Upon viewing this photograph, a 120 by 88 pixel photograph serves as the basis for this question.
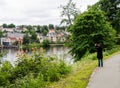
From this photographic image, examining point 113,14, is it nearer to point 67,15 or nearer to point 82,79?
point 67,15

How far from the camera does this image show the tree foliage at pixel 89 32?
40.5 meters

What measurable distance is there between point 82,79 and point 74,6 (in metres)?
59.8

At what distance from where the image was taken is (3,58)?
1988 centimetres

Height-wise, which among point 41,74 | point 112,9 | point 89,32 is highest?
point 112,9

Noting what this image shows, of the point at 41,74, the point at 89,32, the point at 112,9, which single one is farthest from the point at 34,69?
the point at 112,9

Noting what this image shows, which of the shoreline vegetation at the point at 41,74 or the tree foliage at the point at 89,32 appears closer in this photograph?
the shoreline vegetation at the point at 41,74

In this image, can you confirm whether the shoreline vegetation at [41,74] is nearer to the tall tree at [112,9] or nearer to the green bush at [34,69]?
the green bush at [34,69]

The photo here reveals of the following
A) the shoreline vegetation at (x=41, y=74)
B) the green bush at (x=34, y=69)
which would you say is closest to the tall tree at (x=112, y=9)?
the shoreline vegetation at (x=41, y=74)

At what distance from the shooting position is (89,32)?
41.6 m

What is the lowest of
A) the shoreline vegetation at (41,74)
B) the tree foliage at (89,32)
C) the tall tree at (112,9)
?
the shoreline vegetation at (41,74)

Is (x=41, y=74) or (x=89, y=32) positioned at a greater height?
(x=89, y=32)

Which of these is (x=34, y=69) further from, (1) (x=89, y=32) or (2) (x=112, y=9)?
(2) (x=112, y=9)

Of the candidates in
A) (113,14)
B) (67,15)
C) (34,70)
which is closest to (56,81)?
(34,70)

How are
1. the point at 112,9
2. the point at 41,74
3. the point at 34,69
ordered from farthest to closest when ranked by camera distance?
the point at 112,9 < the point at 34,69 < the point at 41,74
